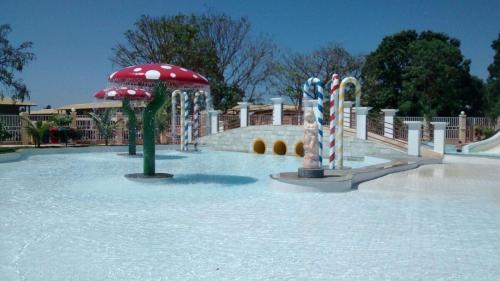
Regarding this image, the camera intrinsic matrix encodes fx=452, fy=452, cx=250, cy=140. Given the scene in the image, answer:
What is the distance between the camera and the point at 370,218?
21.4 ft

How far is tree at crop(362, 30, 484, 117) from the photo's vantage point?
3244 centimetres

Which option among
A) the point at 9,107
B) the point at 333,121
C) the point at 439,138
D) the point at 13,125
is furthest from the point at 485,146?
the point at 9,107

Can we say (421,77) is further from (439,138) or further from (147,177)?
(147,177)

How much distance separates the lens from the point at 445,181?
10.5m

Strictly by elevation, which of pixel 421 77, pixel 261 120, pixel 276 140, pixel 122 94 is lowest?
pixel 276 140

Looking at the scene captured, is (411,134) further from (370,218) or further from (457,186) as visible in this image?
(370,218)

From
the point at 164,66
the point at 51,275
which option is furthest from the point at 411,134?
the point at 51,275

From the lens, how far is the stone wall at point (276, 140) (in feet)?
52.2

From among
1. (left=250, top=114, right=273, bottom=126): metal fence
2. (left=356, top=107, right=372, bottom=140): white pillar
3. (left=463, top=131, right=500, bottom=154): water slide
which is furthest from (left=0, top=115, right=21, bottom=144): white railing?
(left=463, top=131, right=500, bottom=154): water slide

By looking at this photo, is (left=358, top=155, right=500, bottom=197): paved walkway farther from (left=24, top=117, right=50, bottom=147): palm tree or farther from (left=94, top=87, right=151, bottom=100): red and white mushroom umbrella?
(left=24, top=117, right=50, bottom=147): palm tree

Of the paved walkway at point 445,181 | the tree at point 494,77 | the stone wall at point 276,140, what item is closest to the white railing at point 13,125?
the stone wall at point 276,140

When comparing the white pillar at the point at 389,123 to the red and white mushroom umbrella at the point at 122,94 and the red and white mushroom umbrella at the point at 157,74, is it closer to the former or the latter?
the red and white mushroom umbrella at the point at 122,94

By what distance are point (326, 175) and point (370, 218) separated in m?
3.41

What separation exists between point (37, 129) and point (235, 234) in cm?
1765
